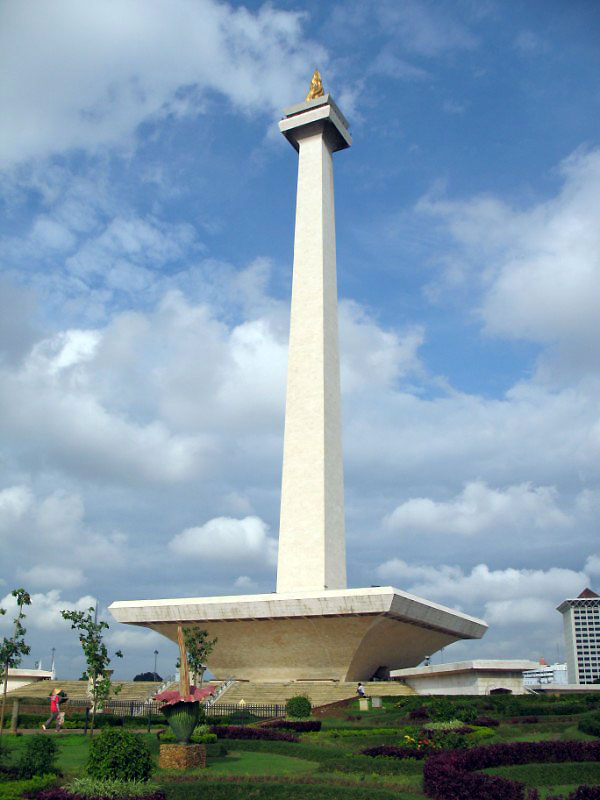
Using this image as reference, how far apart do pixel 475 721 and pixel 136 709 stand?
13.7m

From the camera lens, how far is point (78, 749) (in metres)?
16.6

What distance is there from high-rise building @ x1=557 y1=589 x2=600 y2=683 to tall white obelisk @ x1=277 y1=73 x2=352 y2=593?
61768 mm

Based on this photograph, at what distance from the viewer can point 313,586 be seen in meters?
33.0

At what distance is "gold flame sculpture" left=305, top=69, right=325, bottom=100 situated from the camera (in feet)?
137

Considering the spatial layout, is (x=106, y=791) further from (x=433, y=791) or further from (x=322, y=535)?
(x=322, y=535)

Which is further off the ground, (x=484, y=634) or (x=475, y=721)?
(x=484, y=634)

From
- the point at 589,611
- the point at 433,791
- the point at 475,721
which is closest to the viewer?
the point at 433,791

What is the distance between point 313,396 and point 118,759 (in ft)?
Answer: 86.8

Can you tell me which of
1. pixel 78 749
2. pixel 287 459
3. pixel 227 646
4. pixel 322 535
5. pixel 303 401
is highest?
pixel 303 401

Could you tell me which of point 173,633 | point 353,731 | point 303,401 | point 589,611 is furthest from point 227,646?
point 589,611

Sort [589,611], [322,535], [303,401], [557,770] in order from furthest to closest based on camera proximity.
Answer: [589,611] → [303,401] → [322,535] → [557,770]

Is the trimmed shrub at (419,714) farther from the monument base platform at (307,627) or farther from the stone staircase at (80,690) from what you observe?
the stone staircase at (80,690)

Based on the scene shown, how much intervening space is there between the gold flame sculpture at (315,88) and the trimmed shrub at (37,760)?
36.5m

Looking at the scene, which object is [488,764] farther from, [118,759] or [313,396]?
[313,396]
